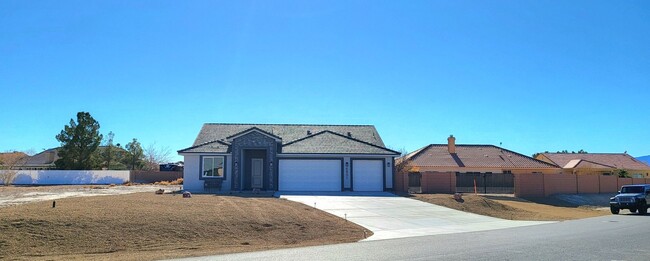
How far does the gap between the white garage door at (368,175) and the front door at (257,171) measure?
20.6 ft

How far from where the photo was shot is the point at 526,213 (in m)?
27.2

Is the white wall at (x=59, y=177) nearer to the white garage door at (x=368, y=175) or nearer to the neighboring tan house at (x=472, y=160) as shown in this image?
the white garage door at (x=368, y=175)

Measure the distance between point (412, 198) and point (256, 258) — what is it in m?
19.1

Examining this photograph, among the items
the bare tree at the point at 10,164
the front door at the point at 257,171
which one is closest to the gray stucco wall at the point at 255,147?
the front door at the point at 257,171

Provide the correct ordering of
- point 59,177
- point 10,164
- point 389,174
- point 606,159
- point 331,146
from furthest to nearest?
point 606,159 < point 10,164 < point 59,177 < point 331,146 < point 389,174

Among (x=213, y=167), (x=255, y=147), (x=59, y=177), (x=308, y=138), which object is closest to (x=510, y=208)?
(x=308, y=138)

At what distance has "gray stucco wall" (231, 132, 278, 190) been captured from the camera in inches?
1281

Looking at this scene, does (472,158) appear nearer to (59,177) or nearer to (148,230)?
(59,177)

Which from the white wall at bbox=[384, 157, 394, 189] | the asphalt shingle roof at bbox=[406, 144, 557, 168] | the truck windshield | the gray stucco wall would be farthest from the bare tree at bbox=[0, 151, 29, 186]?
the truck windshield

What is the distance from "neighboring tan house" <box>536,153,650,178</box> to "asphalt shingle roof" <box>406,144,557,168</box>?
7654 mm

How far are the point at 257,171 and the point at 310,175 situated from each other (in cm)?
372

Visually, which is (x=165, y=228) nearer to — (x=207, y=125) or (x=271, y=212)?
(x=271, y=212)

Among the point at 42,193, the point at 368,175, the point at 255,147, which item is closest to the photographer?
the point at 42,193

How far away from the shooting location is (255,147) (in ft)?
108
